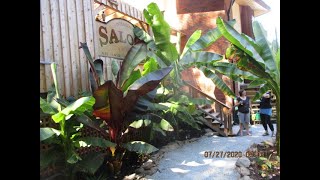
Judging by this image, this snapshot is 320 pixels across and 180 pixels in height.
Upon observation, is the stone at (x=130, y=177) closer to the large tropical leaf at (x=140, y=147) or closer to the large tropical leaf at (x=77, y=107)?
the large tropical leaf at (x=140, y=147)

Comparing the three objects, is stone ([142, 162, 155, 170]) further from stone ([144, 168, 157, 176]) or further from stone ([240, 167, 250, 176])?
stone ([240, 167, 250, 176])

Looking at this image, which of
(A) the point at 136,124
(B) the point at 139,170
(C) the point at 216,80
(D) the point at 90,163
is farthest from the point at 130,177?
(C) the point at 216,80

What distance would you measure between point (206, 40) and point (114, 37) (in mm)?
1299

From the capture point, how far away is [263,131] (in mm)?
2957

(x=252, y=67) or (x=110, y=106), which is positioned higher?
(x=252, y=67)

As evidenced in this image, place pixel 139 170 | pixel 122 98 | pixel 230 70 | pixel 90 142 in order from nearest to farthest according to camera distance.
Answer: pixel 90 142, pixel 122 98, pixel 139 170, pixel 230 70

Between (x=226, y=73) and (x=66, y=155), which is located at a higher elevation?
(x=226, y=73)

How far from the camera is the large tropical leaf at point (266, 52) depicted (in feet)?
10.4

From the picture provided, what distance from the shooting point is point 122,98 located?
276cm

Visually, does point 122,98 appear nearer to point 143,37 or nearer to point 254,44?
point 143,37

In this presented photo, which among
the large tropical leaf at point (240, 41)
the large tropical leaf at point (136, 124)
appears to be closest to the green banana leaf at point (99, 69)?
the large tropical leaf at point (136, 124)
